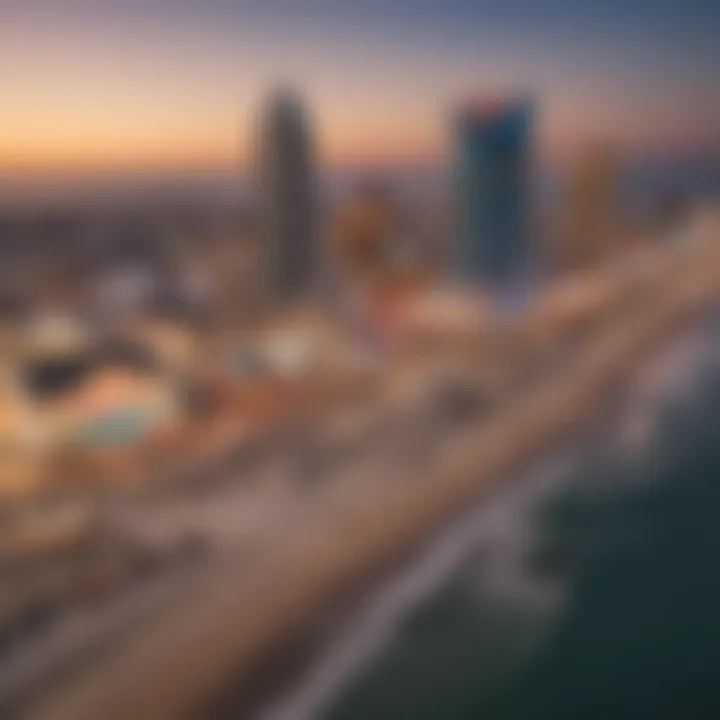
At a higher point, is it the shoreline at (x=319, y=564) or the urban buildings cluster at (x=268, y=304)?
the urban buildings cluster at (x=268, y=304)

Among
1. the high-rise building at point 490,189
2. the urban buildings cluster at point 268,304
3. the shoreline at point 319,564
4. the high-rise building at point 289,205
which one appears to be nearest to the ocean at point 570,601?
the shoreline at point 319,564

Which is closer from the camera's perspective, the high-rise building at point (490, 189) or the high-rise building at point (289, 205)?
the high-rise building at point (289, 205)

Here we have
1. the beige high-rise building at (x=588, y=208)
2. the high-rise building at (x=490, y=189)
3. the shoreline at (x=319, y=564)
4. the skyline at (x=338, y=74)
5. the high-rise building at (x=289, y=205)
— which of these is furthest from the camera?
the beige high-rise building at (x=588, y=208)

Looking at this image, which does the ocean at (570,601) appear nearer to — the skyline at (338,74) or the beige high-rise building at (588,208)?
the beige high-rise building at (588,208)

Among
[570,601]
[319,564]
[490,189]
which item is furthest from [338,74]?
[570,601]

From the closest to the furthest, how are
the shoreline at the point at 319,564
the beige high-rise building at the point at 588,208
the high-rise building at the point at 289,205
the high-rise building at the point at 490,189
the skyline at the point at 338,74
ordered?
the shoreline at the point at 319,564 < the skyline at the point at 338,74 < the high-rise building at the point at 289,205 < the high-rise building at the point at 490,189 < the beige high-rise building at the point at 588,208

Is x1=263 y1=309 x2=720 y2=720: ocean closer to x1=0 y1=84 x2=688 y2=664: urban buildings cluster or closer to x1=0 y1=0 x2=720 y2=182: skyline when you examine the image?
x1=0 y1=84 x2=688 y2=664: urban buildings cluster

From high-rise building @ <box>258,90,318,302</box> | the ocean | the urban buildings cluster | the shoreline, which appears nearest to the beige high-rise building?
the urban buildings cluster
